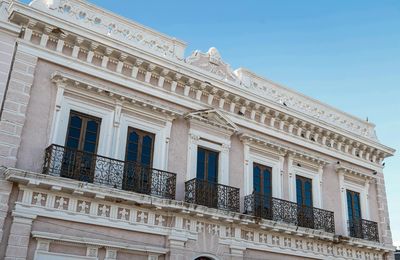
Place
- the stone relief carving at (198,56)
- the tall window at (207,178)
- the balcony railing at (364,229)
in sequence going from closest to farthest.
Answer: the stone relief carving at (198,56) → the tall window at (207,178) → the balcony railing at (364,229)

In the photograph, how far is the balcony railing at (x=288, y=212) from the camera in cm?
1434

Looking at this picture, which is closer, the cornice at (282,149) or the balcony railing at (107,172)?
the balcony railing at (107,172)

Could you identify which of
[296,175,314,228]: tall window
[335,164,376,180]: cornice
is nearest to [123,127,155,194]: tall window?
[296,175,314,228]: tall window

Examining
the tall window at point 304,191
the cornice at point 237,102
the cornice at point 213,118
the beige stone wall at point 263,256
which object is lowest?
the beige stone wall at point 263,256

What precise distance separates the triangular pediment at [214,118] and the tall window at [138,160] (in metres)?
1.55

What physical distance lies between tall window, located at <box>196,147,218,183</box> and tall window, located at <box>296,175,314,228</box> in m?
3.24

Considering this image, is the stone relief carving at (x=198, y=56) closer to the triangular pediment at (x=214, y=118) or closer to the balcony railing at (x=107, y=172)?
the triangular pediment at (x=214, y=118)

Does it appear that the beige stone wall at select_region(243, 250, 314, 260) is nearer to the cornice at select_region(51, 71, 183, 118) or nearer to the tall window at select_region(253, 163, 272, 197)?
the tall window at select_region(253, 163, 272, 197)

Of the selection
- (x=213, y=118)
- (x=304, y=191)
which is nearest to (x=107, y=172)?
(x=213, y=118)

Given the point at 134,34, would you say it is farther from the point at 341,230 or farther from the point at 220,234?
the point at 341,230

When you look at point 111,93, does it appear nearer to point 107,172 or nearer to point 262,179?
point 107,172

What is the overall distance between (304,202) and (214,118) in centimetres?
458

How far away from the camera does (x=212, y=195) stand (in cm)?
1338

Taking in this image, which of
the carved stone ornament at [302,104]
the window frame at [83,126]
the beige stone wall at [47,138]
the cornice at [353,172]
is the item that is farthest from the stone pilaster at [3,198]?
the cornice at [353,172]
